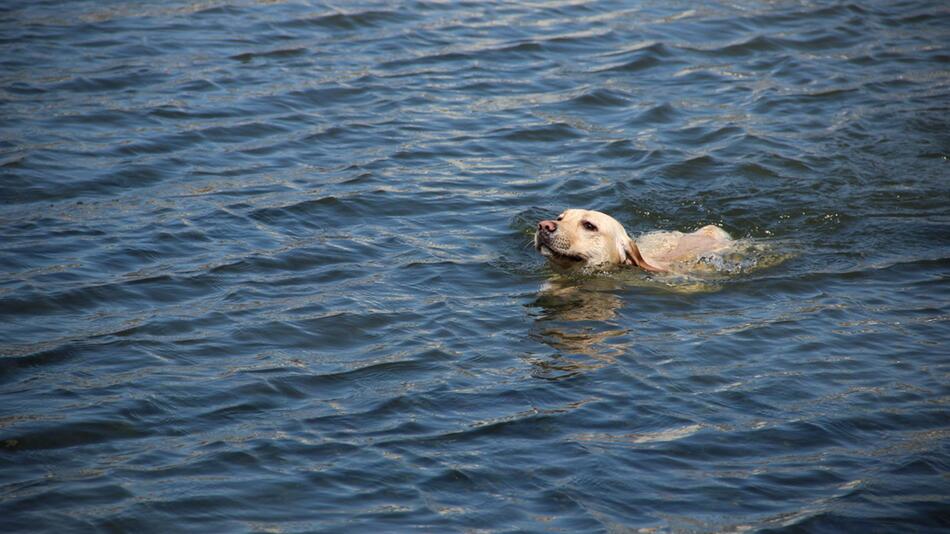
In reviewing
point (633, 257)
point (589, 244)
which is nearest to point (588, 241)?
point (589, 244)

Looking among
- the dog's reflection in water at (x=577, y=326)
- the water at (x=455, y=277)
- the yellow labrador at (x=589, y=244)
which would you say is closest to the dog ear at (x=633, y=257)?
the yellow labrador at (x=589, y=244)

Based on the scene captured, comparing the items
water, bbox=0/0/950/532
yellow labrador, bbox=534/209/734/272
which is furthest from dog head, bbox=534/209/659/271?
water, bbox=0/0/950/532

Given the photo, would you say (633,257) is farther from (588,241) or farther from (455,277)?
A: (455,277)

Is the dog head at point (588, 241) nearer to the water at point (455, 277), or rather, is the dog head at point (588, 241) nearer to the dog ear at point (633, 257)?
the dog ear at point (633, 257)

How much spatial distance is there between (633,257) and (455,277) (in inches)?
60.0

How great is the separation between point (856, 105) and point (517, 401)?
8.41m

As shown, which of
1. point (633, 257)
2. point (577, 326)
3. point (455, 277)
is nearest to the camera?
point (577, 326)

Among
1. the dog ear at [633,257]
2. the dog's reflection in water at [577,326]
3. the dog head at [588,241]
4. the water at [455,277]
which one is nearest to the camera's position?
the water at [455,277]

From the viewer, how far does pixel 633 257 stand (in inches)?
373

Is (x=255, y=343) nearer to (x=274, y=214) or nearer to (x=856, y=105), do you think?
(x=274, y=214)

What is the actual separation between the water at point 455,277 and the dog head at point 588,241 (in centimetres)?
20

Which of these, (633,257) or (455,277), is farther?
(633,257)

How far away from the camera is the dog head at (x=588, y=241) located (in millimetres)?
9336

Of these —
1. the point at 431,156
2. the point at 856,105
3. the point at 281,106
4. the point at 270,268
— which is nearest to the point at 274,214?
the point at 270,268
